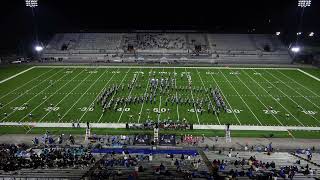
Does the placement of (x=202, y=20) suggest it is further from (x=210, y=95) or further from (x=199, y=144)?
(x=199, y=144)

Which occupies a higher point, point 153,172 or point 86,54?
point 86,54

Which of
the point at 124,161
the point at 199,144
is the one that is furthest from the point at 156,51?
the point at 124,161

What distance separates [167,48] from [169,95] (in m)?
30.2

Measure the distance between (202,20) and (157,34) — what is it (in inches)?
340

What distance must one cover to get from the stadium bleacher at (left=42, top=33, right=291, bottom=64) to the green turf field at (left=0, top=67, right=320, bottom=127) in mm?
10396

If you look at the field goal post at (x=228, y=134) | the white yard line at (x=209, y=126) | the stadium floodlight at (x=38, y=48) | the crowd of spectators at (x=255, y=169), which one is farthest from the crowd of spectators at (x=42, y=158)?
the stadium floodlight at (x=38, y=48)

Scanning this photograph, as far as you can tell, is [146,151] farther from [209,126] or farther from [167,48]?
[167,48]

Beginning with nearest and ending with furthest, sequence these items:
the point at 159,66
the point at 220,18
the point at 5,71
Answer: the point at 5,71 < the point at 159,66 < the point at 220,18

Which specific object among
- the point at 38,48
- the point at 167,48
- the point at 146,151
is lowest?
the point at 146,151

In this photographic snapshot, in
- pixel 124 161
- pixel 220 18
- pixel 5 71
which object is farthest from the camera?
pixel 220 18

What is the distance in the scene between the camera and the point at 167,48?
62844 mm

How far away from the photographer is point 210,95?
33.8m

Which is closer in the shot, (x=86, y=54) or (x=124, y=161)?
(x=124, y=161)

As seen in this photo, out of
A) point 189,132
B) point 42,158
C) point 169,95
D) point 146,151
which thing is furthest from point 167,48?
point 42,158
